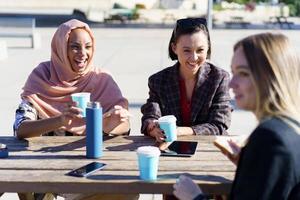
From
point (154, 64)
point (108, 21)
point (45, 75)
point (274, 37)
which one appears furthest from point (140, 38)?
point (274, 37)

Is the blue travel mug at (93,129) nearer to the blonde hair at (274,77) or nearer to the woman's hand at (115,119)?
the woman's hand at (115,119)

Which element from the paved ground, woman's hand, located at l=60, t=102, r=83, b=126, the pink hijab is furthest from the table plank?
the paved ground

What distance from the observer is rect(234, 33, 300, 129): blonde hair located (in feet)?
6.37

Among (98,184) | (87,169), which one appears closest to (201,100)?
(87,169)

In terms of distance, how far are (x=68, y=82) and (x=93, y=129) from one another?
0.94 metres

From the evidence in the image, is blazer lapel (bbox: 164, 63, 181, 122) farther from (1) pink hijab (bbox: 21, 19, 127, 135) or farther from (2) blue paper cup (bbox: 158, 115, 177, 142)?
(2) blue paper cup (bbox: 158, 115, 177, 142)

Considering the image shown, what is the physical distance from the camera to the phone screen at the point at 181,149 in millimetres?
2867

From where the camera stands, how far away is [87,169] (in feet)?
8.54

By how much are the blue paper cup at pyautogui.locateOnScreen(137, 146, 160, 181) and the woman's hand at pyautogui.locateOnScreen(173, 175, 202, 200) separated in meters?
0.18

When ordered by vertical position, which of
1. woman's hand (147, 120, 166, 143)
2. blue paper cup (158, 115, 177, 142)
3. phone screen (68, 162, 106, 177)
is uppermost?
blue paper cup (158, 115, 177, 142)

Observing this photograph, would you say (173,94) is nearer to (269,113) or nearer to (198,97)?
(198,97)

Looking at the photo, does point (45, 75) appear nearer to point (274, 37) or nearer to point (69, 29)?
point (69, 29)

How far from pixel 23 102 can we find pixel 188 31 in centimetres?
107

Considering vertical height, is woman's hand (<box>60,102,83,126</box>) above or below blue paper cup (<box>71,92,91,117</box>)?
below
